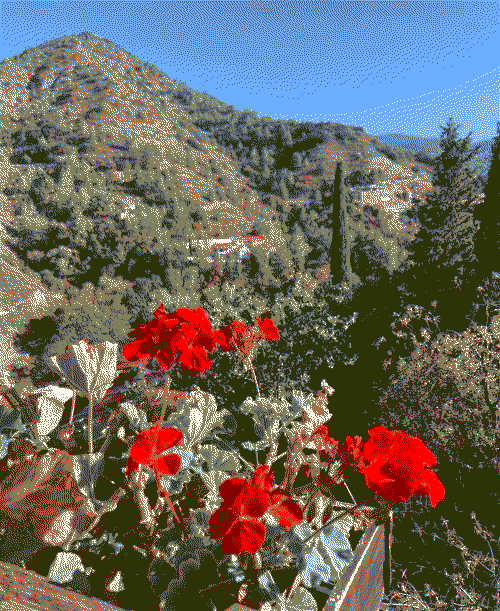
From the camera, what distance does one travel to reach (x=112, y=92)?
100.0 feet

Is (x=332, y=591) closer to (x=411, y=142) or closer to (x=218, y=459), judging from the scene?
(x=218, y=459)

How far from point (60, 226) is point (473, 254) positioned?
46.2ft

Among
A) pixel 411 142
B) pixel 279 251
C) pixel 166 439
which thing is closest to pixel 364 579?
pixel 166 439

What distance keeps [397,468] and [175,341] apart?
0.46 metres

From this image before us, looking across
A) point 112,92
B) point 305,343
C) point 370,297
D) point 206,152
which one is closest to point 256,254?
point 370,297

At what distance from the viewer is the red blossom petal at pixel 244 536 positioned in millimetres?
532

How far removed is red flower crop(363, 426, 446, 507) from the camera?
1.90 ft

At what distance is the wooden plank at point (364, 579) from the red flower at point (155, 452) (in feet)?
1.11

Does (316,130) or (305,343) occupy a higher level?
(316,130)

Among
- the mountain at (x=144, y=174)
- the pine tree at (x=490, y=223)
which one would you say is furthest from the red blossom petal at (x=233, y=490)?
the pine tree at (x=490, y=223)

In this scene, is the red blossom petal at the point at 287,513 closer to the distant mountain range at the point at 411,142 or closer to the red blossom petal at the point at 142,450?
the red blossom petal at the point at 142,450

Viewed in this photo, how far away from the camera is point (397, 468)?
0.59 m

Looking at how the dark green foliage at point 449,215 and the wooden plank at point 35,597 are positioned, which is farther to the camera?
the dark green foliage at point 449,215

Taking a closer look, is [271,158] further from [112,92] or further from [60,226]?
[60,226]
